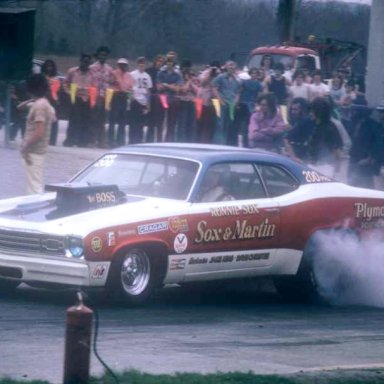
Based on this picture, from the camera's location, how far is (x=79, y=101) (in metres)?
22.5

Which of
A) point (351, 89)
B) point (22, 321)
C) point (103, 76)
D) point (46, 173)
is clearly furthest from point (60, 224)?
point (351, 89)

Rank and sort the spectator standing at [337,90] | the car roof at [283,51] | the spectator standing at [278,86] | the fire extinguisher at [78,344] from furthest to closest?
the car roof at [283,51] < the spectator standing at [337,90] < the spectator standing at [278,86] < the fire extinguisher at [78,344]

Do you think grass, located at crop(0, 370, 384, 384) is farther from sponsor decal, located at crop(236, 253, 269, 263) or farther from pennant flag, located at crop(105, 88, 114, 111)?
pennant flag, located at crop(105, 88, 114, 111)

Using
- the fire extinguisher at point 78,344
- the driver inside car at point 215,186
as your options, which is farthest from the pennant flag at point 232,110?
the fire extinguisher at point 78,344

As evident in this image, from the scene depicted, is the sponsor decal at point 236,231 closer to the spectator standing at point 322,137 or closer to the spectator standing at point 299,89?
the spectator standing at point 322,137

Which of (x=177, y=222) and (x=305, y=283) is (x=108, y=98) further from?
(x=177, y=222)

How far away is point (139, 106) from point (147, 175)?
436 inches

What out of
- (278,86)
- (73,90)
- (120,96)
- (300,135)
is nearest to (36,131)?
(300,135)

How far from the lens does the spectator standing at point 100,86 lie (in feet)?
73.7

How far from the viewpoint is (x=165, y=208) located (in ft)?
36.3

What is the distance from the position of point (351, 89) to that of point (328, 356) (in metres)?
17.3

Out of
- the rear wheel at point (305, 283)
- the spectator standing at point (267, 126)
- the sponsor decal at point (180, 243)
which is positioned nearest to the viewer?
the sponsor decal at point (180, 243)

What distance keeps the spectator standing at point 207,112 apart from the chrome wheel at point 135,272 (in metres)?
12.0

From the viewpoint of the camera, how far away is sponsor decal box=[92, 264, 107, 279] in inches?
415
